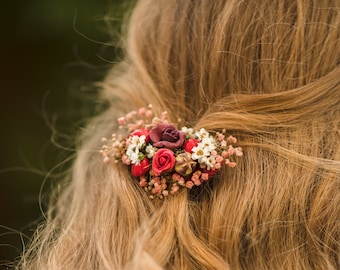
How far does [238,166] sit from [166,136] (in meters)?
0.13

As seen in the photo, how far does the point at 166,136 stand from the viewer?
3.34 ft

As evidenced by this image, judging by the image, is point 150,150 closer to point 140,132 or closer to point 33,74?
point 140,132

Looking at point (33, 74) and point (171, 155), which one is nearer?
point (171, 155)

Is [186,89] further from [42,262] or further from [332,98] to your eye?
[42,262]

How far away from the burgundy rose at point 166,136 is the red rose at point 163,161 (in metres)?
0.02

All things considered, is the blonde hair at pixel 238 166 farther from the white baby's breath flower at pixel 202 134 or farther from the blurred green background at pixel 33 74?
the blurred green background at pixel 33 74

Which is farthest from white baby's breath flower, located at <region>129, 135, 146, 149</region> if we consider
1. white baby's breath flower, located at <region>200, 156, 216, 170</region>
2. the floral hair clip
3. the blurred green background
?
the blurred green background

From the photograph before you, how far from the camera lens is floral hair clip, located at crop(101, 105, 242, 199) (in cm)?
98

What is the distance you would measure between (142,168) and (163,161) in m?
0.04

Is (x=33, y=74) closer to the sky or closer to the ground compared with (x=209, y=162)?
closer to the sky

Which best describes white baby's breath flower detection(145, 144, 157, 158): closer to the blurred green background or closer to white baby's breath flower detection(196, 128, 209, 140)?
white baby's breath flower detection(196, 128, 209, 140)

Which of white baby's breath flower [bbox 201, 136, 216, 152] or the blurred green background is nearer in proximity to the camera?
white baby's breath flower [bbox 201, 136, 216, 152]

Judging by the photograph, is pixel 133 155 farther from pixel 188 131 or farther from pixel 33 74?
pixel 33 74

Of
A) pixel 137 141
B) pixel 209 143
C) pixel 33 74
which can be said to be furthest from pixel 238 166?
pixel 33 74
